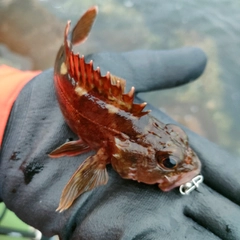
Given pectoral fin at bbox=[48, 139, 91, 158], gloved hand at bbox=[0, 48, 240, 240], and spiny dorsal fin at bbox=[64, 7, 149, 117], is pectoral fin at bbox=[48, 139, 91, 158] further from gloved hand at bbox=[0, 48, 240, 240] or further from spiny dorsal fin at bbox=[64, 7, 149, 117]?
spiny dorsal fin at bbox=[64, 7, 149, 117]

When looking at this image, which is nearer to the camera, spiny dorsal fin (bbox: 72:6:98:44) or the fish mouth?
the fish mouth

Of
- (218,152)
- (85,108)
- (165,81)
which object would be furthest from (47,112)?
(218,152)

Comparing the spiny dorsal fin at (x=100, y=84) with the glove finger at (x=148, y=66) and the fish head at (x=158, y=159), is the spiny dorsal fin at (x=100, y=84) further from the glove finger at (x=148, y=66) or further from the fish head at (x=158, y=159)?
the glove finger at (x=148, y=66)

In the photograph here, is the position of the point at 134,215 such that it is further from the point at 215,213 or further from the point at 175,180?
the point at 215,213

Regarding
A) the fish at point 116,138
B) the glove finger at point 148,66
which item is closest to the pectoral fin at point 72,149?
the fish at point 116,138

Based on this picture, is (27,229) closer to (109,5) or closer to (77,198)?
(77,198)

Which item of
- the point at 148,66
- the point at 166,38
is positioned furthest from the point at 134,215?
the point at 166,38

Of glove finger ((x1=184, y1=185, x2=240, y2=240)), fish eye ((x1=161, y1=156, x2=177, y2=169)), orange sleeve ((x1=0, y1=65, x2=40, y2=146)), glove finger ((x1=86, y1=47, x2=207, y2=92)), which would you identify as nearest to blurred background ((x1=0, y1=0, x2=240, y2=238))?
glove finger ((x1=86, y1=47, x2=207, y2=92))
